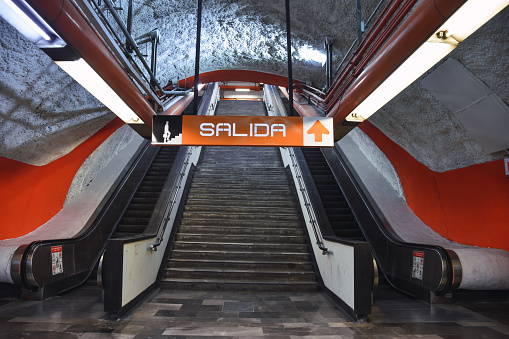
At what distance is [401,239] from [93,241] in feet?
15.6

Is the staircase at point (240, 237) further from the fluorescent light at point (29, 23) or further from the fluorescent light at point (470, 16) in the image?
the fluorescent light at point (470, 16)

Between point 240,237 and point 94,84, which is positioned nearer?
point 94,84

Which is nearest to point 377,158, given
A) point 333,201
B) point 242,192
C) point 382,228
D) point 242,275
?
point 333,201

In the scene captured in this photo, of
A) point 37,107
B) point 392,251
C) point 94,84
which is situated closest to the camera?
point 94,84

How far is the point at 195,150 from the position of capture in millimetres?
8711

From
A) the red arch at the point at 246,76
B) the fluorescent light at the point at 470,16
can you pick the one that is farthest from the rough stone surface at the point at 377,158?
the fluorescent light at the point at 470,16

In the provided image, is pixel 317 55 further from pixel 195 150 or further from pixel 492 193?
pixel 492 193

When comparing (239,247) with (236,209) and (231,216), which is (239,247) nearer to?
(231,216)

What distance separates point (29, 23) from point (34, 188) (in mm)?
3420

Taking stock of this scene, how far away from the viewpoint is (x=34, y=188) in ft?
16.6

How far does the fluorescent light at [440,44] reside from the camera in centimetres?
214

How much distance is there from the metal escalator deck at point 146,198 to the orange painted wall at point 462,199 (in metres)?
4.76

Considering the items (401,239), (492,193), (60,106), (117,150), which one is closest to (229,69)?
(117,150)

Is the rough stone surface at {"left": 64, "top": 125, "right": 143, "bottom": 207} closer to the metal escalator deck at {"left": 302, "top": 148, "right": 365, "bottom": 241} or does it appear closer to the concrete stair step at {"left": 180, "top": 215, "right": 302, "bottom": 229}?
the concrete stair step at {"left": 180, "top": 215, "right": 302, "bottom": 229}
